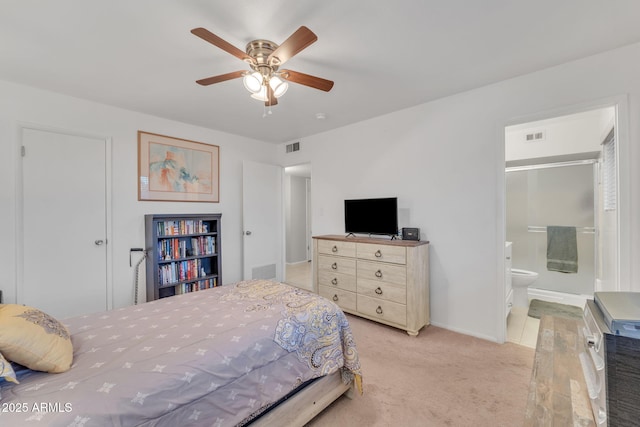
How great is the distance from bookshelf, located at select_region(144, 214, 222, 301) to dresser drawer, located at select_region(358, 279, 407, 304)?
1.99 metres

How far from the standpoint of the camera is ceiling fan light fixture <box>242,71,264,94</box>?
175 centimetres

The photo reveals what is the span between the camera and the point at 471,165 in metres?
2.66

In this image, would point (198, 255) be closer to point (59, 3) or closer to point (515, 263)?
point (59, 3)

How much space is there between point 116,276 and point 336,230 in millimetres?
2798

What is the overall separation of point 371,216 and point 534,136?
8.70 feet

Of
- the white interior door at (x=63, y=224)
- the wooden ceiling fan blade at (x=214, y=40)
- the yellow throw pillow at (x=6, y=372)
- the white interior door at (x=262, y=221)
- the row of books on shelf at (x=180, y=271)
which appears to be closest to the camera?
the yellow throw pillow at (x=6, y=372)

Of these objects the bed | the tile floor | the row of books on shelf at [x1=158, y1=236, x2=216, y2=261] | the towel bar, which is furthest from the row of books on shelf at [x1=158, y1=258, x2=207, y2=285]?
the towel bar

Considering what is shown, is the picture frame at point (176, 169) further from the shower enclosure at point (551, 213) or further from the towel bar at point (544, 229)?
the towel bar at point (544, 229)

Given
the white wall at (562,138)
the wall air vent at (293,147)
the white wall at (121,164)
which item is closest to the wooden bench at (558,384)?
the white wall at (562,138)

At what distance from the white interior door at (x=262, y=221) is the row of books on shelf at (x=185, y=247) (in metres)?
0.57

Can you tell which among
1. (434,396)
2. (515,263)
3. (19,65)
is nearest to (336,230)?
(434,396)

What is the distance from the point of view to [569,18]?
163cm

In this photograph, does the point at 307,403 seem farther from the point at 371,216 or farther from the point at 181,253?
the point at 181,253

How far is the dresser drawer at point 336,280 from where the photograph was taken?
3.14 metres
